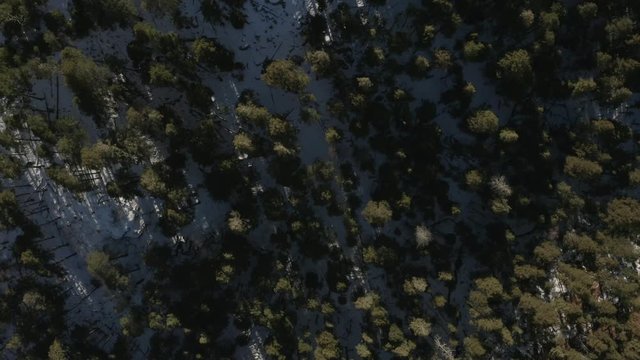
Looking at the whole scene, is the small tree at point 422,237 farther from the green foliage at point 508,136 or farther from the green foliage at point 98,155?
the green foliage at point 98,155

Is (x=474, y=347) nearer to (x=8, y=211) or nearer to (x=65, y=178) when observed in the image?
(x=65, y=178)

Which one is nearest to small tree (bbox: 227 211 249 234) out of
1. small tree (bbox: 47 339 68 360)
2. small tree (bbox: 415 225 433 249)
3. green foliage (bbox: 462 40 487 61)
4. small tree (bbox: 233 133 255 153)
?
small tree (bbox: 233 133 255 153)

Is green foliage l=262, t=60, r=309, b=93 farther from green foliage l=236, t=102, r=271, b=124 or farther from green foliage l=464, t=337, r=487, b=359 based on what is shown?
green foliage l=464, t=337, r=487, b=359

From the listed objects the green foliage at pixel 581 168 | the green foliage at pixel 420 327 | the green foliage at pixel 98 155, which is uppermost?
the green foliage at pixel 98 155

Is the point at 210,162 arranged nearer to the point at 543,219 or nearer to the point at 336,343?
the point at 336,343

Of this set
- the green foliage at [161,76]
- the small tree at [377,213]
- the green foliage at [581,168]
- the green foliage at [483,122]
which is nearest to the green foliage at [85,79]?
the green foliage at [161,76]

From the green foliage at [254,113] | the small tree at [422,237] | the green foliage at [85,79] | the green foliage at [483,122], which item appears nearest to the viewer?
the green foliage at [85,79]

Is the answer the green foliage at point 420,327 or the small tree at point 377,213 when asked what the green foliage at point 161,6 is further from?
the green foliage at point 420,327

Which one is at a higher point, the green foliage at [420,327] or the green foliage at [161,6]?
the green foliage at [161,6]

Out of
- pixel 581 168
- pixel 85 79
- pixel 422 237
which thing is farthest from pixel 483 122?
pixel 85 79

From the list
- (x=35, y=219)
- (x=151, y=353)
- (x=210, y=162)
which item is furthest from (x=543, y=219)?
(x=35, y=219)

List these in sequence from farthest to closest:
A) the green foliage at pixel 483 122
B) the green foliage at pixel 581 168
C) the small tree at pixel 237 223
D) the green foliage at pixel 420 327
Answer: the green foliage at pixel 420 327, the small tree at pixel 237 223, the green foliage at pixel 581 168, the green foliage at pixel 483 122

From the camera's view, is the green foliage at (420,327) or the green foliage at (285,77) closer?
the green foliage at (285,77)
